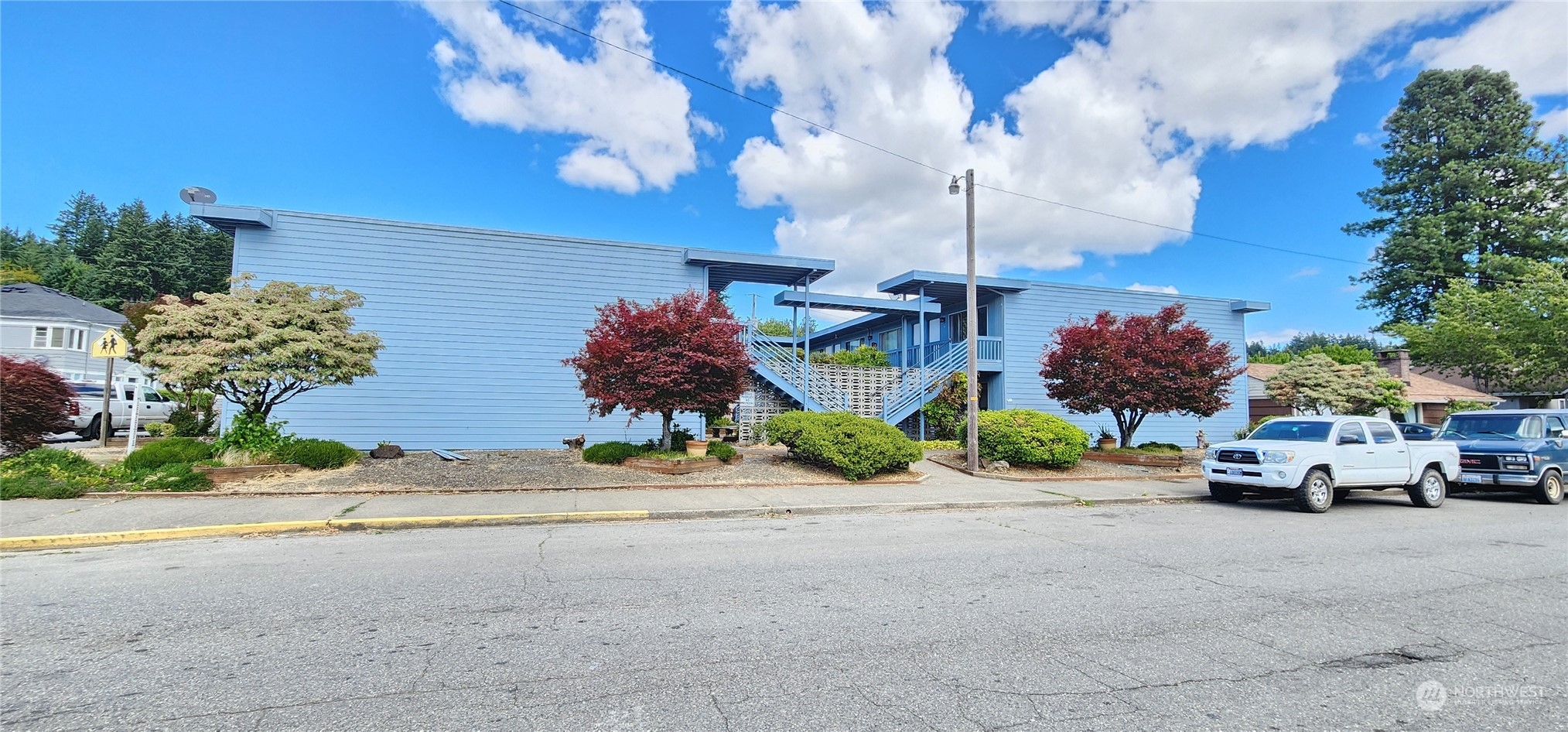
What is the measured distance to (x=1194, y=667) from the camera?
4.23 metres

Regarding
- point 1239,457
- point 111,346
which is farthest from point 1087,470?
point 111,346

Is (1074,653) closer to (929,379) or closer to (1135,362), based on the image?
(1135,362)

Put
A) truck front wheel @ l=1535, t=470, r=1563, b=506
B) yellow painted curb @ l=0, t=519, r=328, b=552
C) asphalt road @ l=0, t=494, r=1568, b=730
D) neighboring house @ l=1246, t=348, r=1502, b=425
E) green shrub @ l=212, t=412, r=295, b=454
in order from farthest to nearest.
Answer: neighboring house @ l=1246, t=348, r=1502, b=425 → truck front wheel @ l=1535, t=470, r=1563, b=506 → green shrub @ l=212, t=412, r=295, b=454 → yellow painted curb @ l=0, t=519, r=328, b=552 → asphalt road @ l=0, t=494, r=1568, b=730

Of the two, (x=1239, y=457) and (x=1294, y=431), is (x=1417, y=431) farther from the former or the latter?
(x=1239, y=457)

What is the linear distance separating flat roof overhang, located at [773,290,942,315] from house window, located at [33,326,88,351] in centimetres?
3418

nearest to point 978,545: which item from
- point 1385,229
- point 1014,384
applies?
point 1014,384

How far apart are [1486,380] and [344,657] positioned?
1276 inches

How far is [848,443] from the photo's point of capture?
13.9 metres

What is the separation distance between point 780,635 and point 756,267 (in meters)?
15.5

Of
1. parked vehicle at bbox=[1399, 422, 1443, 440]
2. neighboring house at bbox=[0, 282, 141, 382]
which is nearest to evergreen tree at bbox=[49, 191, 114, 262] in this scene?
neighboring house at bbox=[0, 282, 141, 382]

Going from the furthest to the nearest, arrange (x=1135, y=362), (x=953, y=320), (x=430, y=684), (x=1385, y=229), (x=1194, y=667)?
1. (x=1385, y=229)
2. (x=953, y=320)
3. (x=1135, y=362)
4. (x=1194, y=667)
5. (x=430, y=684)

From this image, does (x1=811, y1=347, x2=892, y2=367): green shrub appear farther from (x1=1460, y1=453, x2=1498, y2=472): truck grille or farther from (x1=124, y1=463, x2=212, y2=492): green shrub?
(x1=124, y1=463, x2=212, y2=492): green shrub

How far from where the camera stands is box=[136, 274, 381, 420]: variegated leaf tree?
38.5 ft

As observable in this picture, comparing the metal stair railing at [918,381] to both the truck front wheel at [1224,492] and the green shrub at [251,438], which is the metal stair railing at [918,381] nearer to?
the truck front wheel at [1224,492]
